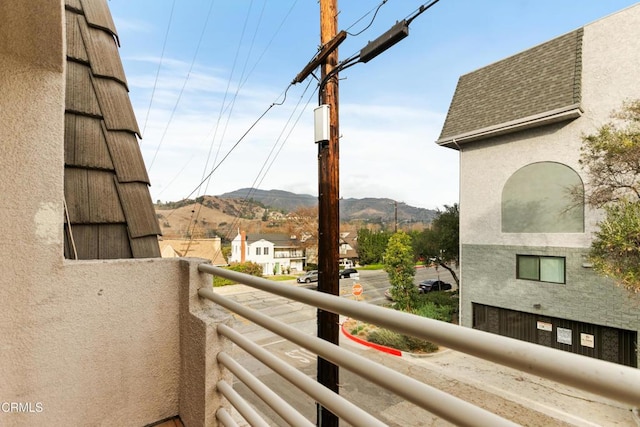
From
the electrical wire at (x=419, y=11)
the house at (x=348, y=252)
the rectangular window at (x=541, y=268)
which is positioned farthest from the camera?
the house at (x=348, y=252)

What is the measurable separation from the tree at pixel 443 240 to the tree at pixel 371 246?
14.1 metres

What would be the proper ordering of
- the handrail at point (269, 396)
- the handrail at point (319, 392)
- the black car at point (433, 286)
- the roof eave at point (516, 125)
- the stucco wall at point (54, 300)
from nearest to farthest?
the handrail at point (319, 392) < the handrail at point (269, 396) < the stucco wall at point (54, 300) < the roof eave at point (516, 125) < the black car at point (433, 286)

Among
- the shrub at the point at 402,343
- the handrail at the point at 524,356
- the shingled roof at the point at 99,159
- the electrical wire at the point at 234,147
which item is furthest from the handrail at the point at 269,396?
the shrub at the point at 402,343

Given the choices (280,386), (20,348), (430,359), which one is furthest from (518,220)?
(20,348)

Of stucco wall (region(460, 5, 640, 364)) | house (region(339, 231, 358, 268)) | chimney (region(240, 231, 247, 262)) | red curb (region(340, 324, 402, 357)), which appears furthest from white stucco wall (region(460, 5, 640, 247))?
chimney (region(240, 231, 247, 262))

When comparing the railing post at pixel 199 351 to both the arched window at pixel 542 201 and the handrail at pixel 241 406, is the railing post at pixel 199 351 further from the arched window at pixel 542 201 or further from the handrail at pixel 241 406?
the arched window at pixel 542 201

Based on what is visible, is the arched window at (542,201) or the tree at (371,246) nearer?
the arched window at (542,201)

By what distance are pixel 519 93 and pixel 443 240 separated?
18.9 feet

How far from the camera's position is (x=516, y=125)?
8.16m

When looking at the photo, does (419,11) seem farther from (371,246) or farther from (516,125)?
(371,246)

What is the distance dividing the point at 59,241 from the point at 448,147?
10.7 metres

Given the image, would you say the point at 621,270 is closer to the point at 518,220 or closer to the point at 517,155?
the point at 518,220

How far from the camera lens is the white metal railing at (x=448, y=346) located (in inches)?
11.3

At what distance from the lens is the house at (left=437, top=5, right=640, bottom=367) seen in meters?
7.13
